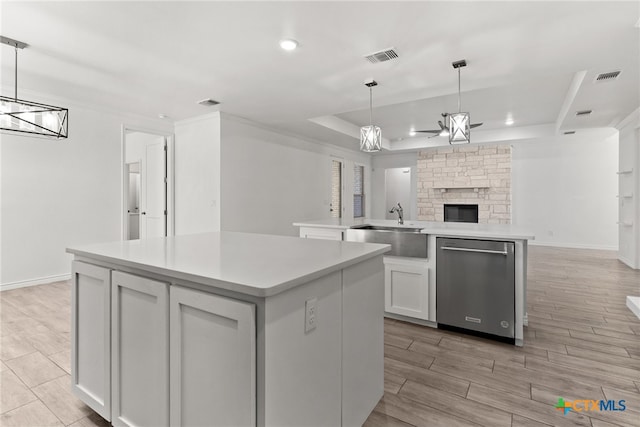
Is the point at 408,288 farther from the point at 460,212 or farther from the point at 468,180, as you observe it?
the point at 460,212

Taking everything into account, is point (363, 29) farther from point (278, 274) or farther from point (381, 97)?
point (278, 274)

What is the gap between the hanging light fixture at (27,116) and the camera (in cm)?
239

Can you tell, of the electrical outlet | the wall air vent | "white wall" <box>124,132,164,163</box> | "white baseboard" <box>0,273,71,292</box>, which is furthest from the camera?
"white wall" <box>124,132,164,163</box>

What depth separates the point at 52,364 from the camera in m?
2.23

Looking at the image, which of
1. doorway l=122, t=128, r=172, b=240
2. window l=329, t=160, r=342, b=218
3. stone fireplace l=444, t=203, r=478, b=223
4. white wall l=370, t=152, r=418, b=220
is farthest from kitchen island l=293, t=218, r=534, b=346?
white wall l=370, t=152, r=418, b=220

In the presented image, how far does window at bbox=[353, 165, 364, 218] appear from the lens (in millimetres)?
9127

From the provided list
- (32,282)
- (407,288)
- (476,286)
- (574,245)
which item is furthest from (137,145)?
(574,245)

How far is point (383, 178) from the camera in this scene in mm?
9836

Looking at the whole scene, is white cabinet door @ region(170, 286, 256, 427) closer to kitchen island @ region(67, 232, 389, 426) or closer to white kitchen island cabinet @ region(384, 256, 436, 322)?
kitchen island @ region(67, 232, 389, 426)

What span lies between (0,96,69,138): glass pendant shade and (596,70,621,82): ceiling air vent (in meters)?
5.24

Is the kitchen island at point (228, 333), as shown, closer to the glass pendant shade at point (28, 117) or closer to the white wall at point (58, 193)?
the glass pendant shade at point (28, 117)

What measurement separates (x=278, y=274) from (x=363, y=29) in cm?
221

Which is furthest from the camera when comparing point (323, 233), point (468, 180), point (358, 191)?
point (358, 191)

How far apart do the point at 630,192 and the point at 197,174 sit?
284 inches
